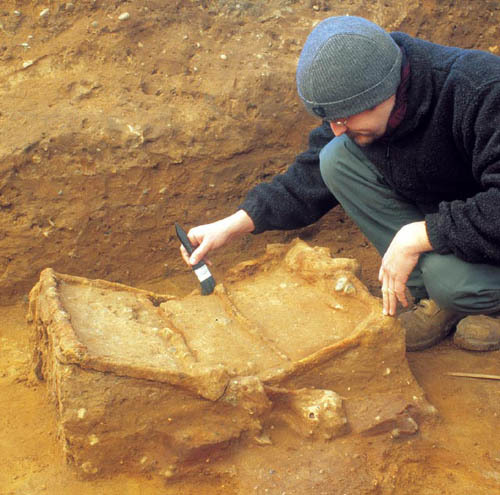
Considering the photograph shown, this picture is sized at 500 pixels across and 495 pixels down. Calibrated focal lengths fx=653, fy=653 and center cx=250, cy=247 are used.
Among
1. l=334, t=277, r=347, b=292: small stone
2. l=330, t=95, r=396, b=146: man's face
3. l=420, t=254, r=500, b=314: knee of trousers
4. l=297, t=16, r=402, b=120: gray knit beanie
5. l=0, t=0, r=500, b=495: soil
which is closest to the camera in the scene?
l=297, t=16, r=402, b=120: gray knit beanie

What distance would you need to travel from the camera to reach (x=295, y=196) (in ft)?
9.03

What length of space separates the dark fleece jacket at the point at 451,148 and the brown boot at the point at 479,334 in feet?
1.58

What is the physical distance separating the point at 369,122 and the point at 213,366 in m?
0.94

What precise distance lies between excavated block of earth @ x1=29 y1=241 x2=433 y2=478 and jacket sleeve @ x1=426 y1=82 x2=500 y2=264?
35 centimetres

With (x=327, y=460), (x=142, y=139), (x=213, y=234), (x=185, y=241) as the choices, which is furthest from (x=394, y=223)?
(x=142, y=139)

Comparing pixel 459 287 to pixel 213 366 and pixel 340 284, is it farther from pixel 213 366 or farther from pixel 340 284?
pixel 213 366

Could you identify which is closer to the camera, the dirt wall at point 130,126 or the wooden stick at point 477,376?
the wooden stick at point 477,376

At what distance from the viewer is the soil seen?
290cm

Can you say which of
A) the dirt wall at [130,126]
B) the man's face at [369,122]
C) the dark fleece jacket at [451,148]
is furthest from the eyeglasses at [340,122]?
the dirt wall at [130,126]

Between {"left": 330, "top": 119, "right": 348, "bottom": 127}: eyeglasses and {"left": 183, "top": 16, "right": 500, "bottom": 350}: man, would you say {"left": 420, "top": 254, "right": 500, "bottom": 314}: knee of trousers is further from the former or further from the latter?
{"left": 330, "top": 119, "right": 348, "bottom": 127}: eyeglasses

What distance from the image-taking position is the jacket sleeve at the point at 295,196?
2689 millimetres

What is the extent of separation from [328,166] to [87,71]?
1.32m

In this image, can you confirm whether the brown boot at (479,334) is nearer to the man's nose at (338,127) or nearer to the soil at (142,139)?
the soil at (142,139)

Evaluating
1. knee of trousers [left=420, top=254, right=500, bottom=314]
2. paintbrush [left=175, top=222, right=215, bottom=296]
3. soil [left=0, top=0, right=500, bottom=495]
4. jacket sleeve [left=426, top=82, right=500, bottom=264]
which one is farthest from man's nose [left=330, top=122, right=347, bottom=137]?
soil [left=0, top=0, right=500, bottom=495]
